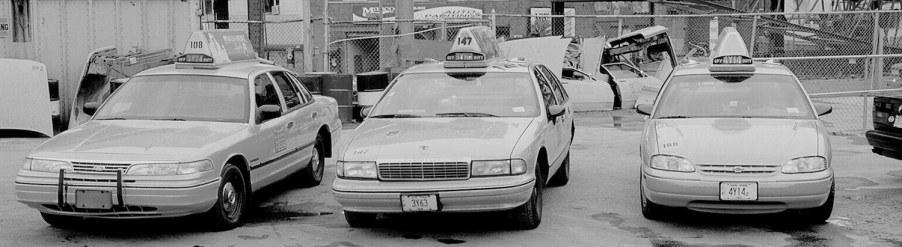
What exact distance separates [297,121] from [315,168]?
866mm

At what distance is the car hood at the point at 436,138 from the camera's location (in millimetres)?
7402

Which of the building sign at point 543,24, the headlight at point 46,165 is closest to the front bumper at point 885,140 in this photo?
the headlight at point 46,165

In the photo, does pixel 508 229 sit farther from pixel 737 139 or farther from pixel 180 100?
pixel 180 100

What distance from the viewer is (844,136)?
15.0m

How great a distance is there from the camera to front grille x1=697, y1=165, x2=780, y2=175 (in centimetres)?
753

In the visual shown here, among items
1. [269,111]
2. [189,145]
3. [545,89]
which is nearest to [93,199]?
[189,145]

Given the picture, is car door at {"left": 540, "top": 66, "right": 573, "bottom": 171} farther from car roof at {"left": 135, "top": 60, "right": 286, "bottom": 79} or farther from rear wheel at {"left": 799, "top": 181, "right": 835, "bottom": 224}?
car roof at {"left": 135, "top": 60, "right": 286, "bottom": 79}

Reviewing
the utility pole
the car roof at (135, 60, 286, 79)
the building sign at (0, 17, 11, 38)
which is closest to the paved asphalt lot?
the car roof at (135, 60, 286, 79)

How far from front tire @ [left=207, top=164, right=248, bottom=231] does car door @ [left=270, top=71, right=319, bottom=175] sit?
102 centimetres

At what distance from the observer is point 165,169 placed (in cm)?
741

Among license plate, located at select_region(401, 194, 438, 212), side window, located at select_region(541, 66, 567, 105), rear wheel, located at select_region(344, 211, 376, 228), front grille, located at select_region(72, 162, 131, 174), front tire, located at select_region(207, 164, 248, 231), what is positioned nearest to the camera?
license plate, located at select_region(401, 194, 438, 212)

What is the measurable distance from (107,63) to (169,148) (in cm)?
872

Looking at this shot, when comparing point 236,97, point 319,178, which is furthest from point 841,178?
point 236,97

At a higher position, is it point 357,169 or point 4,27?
point 4,27
